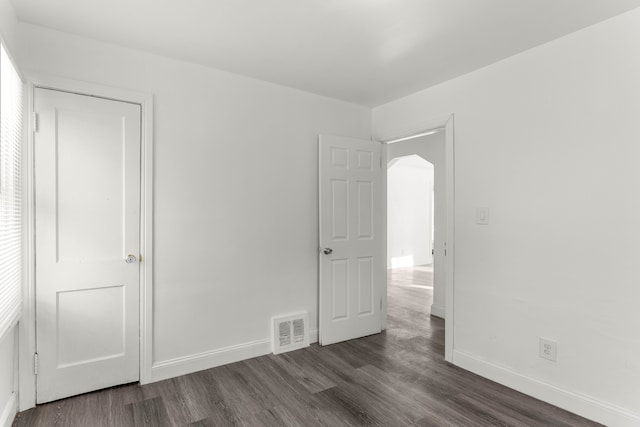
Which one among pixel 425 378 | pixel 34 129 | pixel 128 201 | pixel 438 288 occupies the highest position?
pixel 34 129

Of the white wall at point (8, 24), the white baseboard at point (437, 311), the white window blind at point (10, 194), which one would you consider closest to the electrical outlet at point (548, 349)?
the white baseboard at point (437, 311)

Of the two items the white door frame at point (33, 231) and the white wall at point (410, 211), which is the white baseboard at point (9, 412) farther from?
the white wall at point (410, 211)

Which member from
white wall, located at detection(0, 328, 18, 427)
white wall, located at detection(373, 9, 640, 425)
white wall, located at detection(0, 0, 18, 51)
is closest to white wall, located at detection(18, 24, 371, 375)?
white wall, located at detection(0, 0, 18, 51)

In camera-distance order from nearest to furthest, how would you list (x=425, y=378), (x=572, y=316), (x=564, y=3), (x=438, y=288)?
(x=564, y=3)
(x=572, y=316)
(x=425, y=378)
(x=438, y=288)

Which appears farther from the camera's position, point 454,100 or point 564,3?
point 454,100

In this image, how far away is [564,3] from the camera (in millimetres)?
1946

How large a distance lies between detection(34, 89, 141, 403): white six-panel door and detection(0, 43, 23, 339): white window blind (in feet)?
0.44

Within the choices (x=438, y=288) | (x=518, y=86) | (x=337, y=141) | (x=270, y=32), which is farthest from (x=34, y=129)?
(x=438, y=288)

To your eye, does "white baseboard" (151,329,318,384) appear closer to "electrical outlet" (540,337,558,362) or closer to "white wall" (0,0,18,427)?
"white wall" (0,0,18,427)

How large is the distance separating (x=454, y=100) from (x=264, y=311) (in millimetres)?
2553

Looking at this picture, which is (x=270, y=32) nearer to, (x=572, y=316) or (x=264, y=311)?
(x=264, y=311)

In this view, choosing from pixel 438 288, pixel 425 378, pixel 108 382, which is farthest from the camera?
pixel 438 288

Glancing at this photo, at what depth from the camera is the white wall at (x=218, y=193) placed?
260cm

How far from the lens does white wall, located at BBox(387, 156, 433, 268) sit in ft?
28.0
